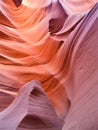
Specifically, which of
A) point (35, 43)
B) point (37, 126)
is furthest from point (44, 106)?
point (35, 43)

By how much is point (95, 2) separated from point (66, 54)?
15 centimetres

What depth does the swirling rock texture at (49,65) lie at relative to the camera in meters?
0.51

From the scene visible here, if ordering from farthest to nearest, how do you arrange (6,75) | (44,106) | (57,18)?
(57,18), (6,75), (44,106)

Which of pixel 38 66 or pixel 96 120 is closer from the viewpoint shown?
pixel 96 120

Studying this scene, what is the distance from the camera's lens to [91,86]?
0.52 meters

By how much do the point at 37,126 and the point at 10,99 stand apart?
10 centimetres

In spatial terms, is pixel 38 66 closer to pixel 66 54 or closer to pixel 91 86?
pixel 66 54

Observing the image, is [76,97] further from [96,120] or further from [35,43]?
[35,43]

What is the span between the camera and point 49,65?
69 cm

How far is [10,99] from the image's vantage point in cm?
58

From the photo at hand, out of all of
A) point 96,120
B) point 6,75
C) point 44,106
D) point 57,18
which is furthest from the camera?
point 57,18

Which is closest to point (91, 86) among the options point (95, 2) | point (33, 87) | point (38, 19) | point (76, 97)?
point (76, 97)

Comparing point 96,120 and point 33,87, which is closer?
point 96,120

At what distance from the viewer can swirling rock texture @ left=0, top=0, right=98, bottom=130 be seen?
0.51 meters
